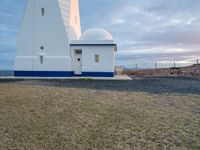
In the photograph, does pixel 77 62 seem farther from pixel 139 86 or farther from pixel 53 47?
pixel 139 86

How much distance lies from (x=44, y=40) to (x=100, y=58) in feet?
17.7

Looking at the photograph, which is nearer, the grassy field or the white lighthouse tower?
the grassy field

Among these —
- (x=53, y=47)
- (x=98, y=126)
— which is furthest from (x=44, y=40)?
(x=98, y=126)

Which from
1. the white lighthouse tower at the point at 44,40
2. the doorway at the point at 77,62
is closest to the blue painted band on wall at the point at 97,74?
the doorway at the point at 77,62

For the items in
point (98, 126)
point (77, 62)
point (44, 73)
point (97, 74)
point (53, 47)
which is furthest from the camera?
point (77, 62)

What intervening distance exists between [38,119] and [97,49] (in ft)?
62.5

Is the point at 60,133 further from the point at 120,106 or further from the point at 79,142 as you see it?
the point at 120,106

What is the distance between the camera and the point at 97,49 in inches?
979

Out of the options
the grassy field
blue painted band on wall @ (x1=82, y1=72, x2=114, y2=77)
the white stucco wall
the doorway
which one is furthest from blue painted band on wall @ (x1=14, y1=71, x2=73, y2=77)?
the grassy field

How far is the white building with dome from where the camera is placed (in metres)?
24.5

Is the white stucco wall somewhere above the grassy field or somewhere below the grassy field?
above

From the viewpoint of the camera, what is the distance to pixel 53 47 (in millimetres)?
24516

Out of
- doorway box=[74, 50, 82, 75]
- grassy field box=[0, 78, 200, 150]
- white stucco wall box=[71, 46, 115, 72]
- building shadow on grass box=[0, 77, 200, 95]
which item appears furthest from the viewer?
doorway box=[74, 50, 82, 75]

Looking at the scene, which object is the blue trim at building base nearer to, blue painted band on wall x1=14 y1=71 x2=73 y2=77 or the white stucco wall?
blue painted band on wall x1=14 y1=71 x2=73 y2=77
